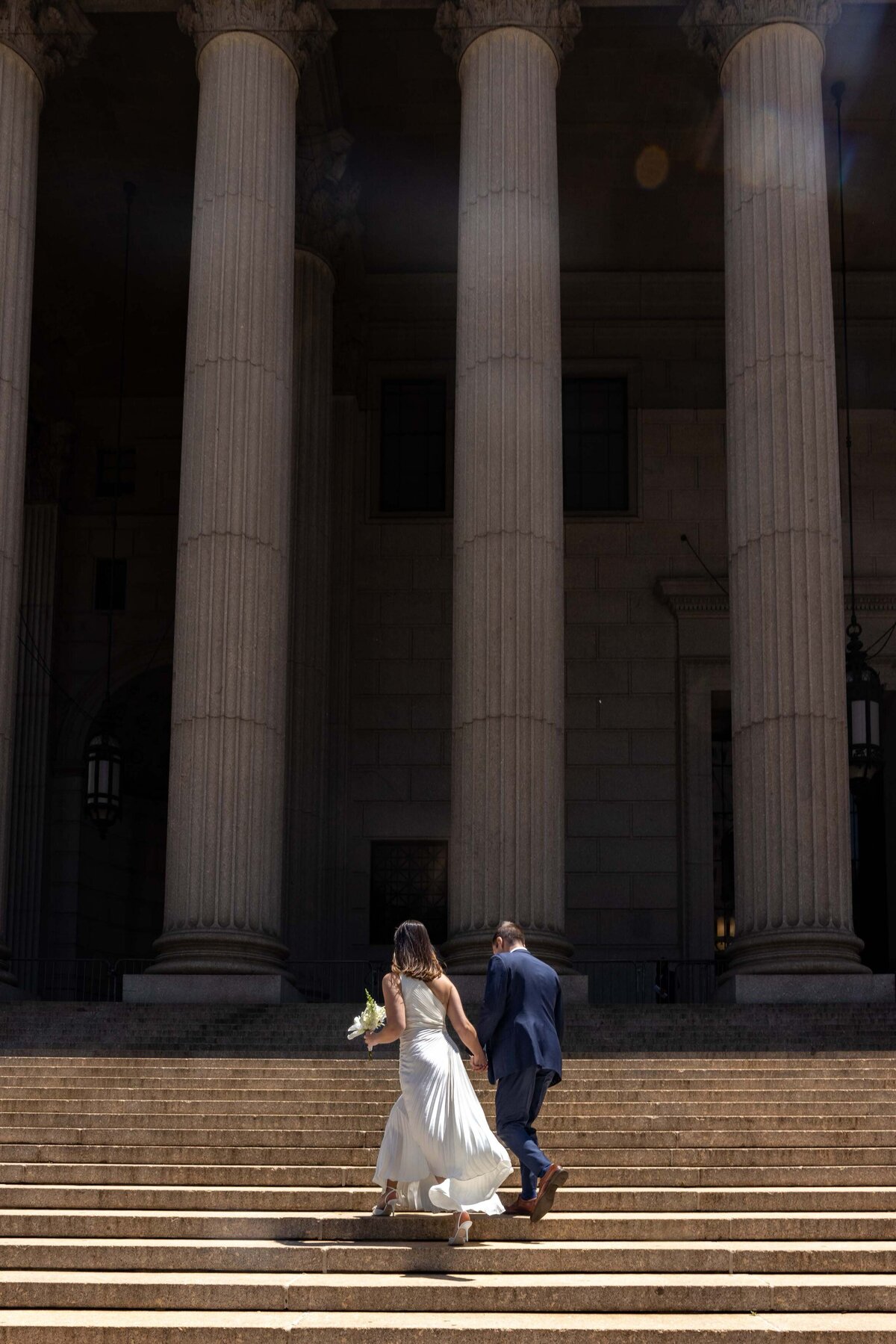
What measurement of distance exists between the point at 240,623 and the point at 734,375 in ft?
25.4

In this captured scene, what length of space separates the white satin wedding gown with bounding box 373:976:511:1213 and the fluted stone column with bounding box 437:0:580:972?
35.9 feet

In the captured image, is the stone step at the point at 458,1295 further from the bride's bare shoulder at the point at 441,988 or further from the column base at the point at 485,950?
the column base at the point at 485,950

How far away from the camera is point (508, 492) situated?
25.3m

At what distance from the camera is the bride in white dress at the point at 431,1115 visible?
12.2m

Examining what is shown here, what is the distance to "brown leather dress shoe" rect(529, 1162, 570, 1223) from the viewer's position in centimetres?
1197

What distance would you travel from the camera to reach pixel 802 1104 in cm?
1638

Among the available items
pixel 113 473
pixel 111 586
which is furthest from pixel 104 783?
pixel 113 473

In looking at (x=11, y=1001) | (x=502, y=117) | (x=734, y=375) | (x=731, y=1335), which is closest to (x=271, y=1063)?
(x=11, y=1001)

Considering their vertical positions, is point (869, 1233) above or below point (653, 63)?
below

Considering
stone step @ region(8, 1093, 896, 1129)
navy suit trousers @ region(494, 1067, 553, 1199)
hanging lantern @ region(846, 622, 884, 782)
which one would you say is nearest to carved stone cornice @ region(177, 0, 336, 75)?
hanging lantern @ region(846, 622, 884, 782)

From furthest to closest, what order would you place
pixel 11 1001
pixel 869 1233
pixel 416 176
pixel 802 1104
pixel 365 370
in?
pixel 365 370, pixel 416 176, pixel 11 1001, pixel 802 1104, pixel 869 1233

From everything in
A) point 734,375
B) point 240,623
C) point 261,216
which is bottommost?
point 240,623

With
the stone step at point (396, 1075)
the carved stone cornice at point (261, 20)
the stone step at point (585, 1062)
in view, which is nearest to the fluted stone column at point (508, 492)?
the carved stone cornice at point (261, 20)

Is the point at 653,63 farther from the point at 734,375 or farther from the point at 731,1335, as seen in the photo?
the point at 731,1335
